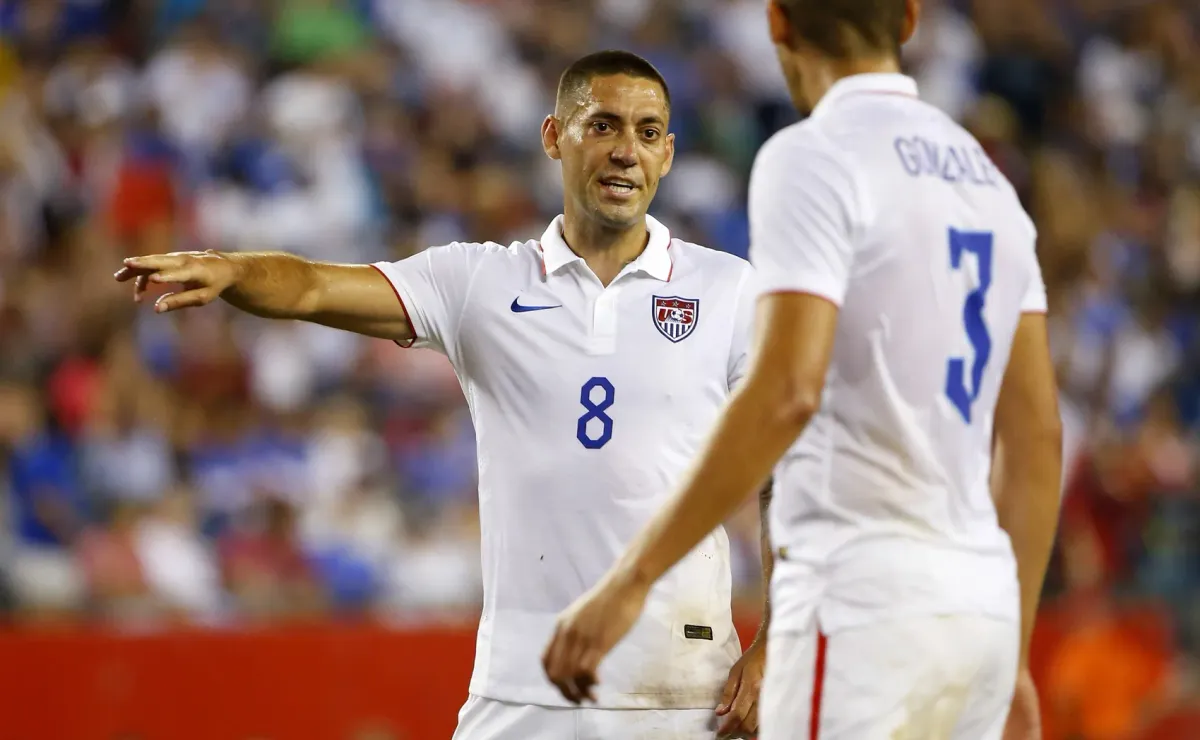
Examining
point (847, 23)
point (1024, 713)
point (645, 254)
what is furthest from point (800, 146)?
point (645, 254)

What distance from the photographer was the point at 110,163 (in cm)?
1019

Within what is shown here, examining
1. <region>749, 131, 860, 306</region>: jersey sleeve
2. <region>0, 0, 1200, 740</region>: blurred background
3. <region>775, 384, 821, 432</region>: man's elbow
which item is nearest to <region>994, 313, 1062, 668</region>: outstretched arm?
<region>749, 131, 860, 306</region>: jersey sleeve

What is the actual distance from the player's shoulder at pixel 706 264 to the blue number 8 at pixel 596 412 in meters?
0.40

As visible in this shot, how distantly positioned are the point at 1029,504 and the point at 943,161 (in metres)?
0.70

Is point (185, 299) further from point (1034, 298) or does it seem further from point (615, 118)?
point (1034, 298)

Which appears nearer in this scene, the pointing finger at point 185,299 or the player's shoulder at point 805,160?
the player's shoulder at point 805,160

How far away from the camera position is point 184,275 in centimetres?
389

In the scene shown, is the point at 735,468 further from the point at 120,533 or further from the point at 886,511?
the point at 120,533

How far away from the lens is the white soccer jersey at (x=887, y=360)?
117 inches

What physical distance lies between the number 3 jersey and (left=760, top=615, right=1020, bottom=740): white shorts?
3.85 feet

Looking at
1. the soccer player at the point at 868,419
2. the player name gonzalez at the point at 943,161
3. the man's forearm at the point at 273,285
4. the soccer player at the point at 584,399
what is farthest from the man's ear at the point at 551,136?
the player name gonzalez at the point at 943,161

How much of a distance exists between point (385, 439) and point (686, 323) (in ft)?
17.4

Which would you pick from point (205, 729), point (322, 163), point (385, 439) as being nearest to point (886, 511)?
point (205, 729)

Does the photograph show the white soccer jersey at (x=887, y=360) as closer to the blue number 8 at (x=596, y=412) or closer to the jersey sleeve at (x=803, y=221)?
the jersey sleeve at (x=803, y=221)
